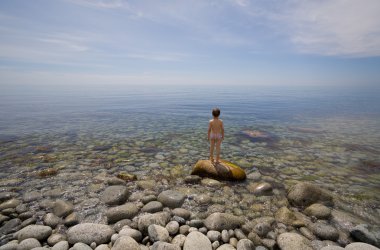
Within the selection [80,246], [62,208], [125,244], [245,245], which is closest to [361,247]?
[245,245]

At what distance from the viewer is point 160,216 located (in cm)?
521

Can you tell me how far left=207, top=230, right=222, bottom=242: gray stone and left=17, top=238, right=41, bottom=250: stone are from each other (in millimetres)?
3687

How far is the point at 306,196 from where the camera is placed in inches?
246

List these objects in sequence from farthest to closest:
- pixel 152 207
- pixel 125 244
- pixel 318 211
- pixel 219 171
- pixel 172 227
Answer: pixel 219 171 < pixel 152 207 < pixel 318 211 < pixel 172 227 < pixel 125 244

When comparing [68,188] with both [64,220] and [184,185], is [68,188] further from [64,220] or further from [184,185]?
[184,185]

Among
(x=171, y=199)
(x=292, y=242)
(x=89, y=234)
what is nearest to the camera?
(x=292, y=242)

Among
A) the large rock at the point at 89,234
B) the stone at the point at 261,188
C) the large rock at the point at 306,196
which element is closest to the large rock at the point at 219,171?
the stone at the point at 261,188

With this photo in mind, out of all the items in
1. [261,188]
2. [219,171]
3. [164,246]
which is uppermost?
[219,171]

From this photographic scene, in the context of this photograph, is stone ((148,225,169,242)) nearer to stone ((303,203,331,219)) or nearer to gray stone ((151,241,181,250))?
gray stone ((151,241,181,250))

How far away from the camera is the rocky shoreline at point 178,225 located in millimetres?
4363

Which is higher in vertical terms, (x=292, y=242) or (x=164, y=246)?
(x=164, y=246)

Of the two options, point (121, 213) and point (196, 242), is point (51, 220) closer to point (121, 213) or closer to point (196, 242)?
point (121, 213)

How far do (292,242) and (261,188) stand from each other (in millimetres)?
2766

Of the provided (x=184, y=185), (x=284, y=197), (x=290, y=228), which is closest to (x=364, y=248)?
(x=290, y=228)
